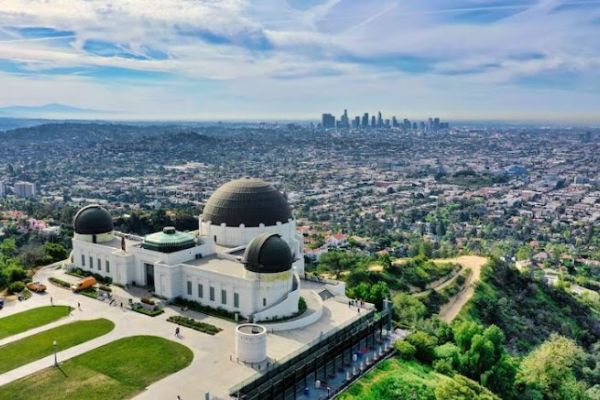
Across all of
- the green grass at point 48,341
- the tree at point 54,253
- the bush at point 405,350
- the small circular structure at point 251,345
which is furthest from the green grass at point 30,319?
the bush at point 405,350

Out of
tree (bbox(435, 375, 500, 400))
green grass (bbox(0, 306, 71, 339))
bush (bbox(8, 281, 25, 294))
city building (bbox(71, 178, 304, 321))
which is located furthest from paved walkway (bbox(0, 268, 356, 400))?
tree (bbox(435, 375, 500, 400))

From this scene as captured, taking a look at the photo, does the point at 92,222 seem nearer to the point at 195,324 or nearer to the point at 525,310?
the point at 195,324

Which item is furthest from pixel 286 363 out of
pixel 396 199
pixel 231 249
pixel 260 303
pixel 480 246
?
pixel 396 199

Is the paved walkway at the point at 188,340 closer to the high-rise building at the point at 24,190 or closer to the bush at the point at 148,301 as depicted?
the bush at the point at 148,301

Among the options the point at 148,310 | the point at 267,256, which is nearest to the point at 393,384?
the point at 267,256

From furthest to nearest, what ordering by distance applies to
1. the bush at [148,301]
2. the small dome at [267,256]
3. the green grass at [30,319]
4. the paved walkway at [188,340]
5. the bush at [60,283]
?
the bush at [60,283] < the bush at [148,301] < the small dome at [267,256] < the green grass at [30,319] < the paved walkway at [188,340]

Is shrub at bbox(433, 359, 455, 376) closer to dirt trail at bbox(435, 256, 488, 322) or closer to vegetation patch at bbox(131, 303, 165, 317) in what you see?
dirt trail at bbox(435, 256, 488, 322)
